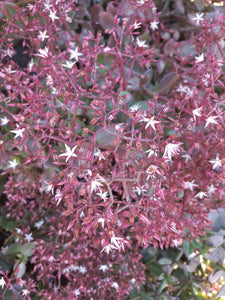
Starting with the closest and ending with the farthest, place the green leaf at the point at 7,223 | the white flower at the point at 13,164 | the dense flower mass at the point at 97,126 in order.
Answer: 1. the dense flower mass at the point at 97,126
2. the white flower at the point at 13,164
3. the green leaf at the point at 7,223

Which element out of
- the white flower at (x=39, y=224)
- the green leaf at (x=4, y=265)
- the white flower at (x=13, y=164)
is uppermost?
the white flower at (x=13, y=164)

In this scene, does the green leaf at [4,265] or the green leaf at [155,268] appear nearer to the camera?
the green leaf at [4,265]

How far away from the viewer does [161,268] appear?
51.8 inches

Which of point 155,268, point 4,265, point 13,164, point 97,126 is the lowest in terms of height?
point 155,268

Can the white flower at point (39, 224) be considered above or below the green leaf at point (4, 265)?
above

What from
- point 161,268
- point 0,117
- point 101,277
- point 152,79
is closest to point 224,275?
A: point 161,268

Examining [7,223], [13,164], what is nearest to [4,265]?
[7,223]

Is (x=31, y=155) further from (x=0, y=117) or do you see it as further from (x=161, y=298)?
(x=161, y=298)

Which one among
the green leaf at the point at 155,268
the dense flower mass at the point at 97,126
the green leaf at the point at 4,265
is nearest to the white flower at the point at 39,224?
the dense flower mass at the point at 97,126

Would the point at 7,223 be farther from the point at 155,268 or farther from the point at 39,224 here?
the point at 155,268

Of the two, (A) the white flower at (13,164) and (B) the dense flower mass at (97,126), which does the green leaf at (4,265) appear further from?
(A) the white flower at (13,164)

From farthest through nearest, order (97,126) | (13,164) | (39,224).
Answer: (39,224), (13,164), (97,126)

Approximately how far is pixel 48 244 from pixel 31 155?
0.40 meters

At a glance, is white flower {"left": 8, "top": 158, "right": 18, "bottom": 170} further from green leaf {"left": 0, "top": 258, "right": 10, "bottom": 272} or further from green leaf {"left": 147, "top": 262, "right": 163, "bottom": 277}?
green leaf {"left": 147, "top": 262, "right": 163, "bottom": 277}
